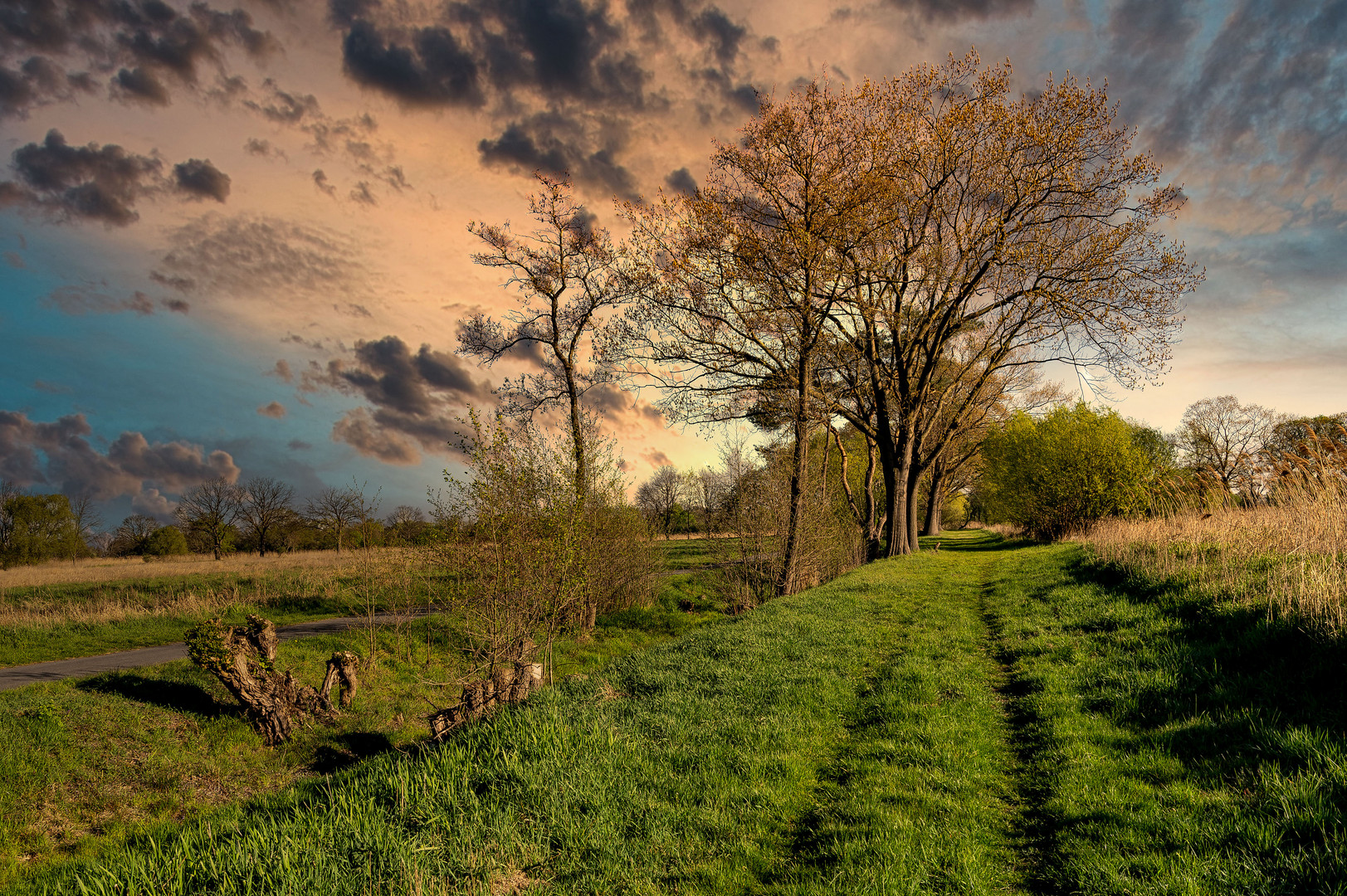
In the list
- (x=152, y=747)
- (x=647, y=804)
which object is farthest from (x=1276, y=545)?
(x=152, y=747)

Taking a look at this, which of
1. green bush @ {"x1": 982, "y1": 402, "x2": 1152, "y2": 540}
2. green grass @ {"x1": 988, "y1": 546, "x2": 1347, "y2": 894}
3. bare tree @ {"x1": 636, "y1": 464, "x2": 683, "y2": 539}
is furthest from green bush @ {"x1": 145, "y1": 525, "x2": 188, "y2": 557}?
green grass @ {"x1": 988, "y1": 546, "x2": 1347, "y2": 894}

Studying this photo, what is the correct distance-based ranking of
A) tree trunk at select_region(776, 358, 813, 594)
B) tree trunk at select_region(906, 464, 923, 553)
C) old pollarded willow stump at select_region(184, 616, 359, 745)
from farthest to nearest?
tree trunk at select_region(906, 464, 923, 553) < tree trunk at select_region(776, 358, 813, 594) < old pollarded willow stump at select_region(184, 616, 359, 745)

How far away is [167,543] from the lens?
5616 cm

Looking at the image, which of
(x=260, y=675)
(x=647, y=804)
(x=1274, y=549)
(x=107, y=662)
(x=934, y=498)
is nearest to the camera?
(x=647, y=804)

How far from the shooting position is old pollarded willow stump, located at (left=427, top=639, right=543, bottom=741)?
23.2 ft

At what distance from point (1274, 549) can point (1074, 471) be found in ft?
55.3

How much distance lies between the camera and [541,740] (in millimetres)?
5387

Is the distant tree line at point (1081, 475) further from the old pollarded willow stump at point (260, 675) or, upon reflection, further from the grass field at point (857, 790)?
the old pollarded willow stump at point (260, 675)

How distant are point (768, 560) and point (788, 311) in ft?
25.3

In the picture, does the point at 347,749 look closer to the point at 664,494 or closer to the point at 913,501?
the point at 913,501

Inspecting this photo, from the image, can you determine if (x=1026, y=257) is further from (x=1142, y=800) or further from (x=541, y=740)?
(x=541, y=740)

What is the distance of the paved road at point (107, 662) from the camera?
40.1 feet

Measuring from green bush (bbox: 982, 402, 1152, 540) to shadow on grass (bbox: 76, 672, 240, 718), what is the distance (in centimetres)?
2963

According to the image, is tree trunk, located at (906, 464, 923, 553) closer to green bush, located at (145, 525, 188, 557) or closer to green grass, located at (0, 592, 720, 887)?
green grass, located at (0, 592, 720, 887)
